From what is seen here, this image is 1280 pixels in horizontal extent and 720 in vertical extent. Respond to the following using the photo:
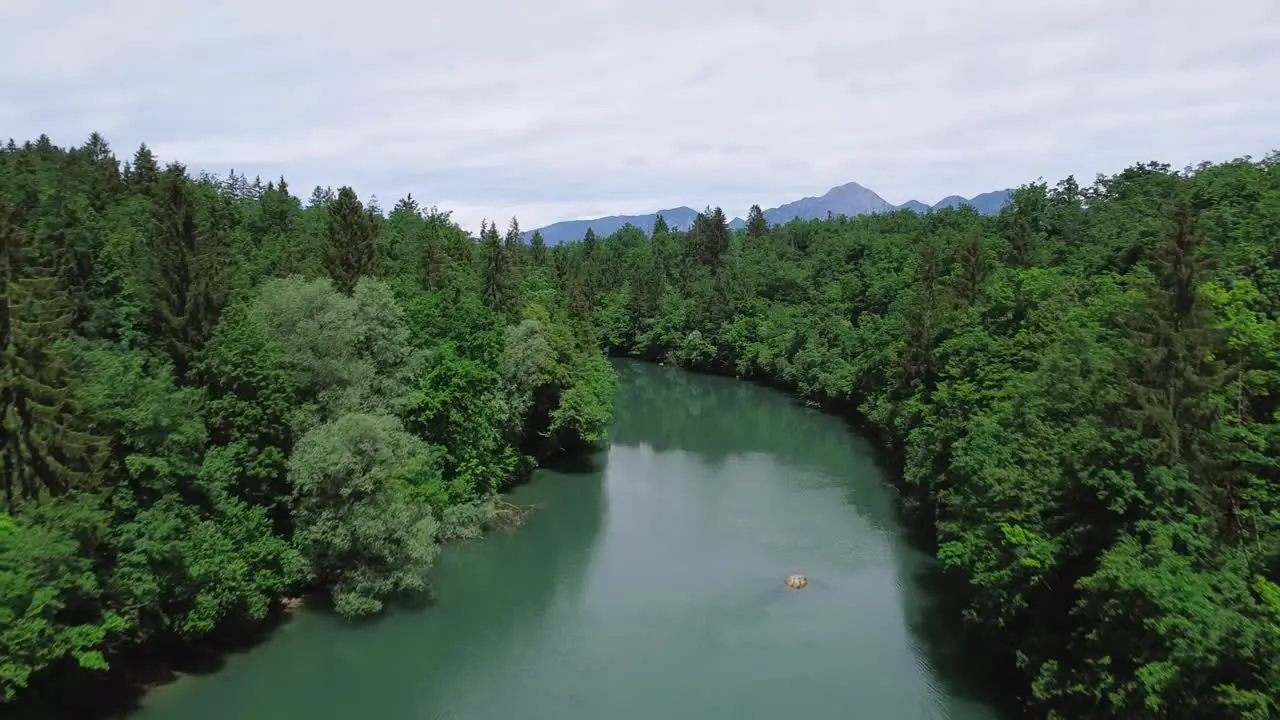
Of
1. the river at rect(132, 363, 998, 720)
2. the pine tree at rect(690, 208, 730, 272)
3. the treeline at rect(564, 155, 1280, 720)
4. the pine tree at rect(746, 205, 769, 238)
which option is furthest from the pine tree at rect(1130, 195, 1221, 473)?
the pine tree at rect(746, 205, 769, 238)

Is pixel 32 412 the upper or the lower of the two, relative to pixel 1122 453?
upper

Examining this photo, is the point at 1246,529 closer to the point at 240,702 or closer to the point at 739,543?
the point at 739,543

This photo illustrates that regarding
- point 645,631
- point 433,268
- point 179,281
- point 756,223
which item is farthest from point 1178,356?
point 756,223

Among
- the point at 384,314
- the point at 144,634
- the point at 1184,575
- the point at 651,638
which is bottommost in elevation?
the point at 651,638

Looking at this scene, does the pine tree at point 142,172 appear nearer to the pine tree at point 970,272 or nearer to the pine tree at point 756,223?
the pine tree at point 970,272

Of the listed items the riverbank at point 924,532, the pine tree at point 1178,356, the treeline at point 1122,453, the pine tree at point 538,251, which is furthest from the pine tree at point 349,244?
the pine tree at point 538,251

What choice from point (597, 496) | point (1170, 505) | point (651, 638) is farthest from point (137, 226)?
point (1170, 505)

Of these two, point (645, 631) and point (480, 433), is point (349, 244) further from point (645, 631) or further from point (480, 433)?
point (645, 631)
